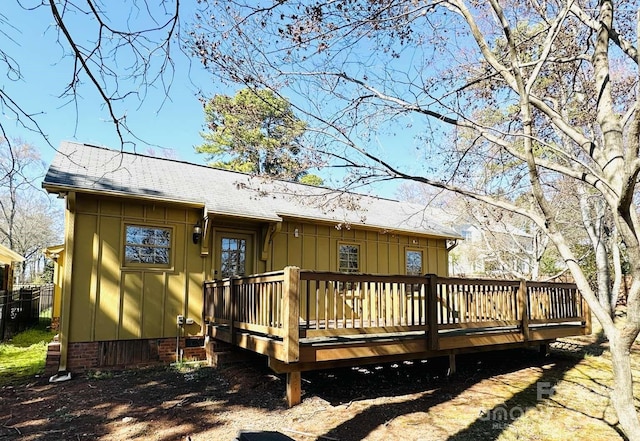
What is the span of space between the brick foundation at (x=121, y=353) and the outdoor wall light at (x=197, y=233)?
1.94 m

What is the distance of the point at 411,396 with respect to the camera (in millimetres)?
5812

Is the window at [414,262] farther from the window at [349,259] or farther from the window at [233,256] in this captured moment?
the window at [233,256]

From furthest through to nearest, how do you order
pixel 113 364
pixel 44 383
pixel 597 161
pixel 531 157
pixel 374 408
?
1. pixel 113 364
2. pixel 44 383
3. pixel 374 408
4. pixel 597 161
5. pixel 531 157

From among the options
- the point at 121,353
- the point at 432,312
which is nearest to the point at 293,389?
the point at 432,312

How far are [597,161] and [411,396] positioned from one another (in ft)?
12.5

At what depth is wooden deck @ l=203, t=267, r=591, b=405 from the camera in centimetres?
529

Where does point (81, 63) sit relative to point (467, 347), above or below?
above

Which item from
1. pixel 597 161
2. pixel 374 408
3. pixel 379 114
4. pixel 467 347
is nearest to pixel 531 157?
pixel 597 161

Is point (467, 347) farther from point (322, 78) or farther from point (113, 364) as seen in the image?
point (113, 364)

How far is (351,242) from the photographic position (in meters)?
10.4

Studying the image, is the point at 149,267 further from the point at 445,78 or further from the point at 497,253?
the point at 497,253

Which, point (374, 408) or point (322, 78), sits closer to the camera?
point (374, 408)

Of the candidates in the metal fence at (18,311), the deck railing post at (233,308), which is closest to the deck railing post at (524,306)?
the deck railing post at (233,308)

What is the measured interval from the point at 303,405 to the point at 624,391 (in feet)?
11.5
